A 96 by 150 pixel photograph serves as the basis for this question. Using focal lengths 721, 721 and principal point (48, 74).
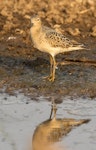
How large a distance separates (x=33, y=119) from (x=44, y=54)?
122 inches

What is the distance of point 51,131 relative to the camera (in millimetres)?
8445

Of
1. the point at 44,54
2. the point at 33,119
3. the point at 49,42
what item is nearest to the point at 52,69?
the point at 49,42

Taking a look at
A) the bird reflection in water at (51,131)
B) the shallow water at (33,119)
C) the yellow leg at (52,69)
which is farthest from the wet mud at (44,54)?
the bird reflection in water at (51,131)

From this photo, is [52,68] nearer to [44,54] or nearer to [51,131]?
[44,54]

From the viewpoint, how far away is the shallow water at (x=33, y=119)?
791 cm

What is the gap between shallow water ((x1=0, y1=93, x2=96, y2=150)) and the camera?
7.91m

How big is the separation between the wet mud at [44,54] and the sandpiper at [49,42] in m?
0.33

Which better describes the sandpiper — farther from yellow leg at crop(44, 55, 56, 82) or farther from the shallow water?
the shallow water

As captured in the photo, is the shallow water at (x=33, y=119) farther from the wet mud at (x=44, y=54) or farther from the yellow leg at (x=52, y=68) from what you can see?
the yellow leg at (x=52, y=68)

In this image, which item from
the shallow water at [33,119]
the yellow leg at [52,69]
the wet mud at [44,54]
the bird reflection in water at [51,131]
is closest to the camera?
the shallow water at [33,119]

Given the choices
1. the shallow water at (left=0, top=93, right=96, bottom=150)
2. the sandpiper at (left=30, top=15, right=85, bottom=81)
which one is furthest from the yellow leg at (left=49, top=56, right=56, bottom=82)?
the shallow water at (left=0, top=93, right=96, bottom=150)

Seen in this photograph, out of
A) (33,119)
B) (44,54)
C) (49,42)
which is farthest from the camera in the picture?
(44,54)

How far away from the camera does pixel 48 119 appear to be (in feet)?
28.9

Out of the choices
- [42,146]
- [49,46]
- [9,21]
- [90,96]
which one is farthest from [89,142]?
[9,21]
